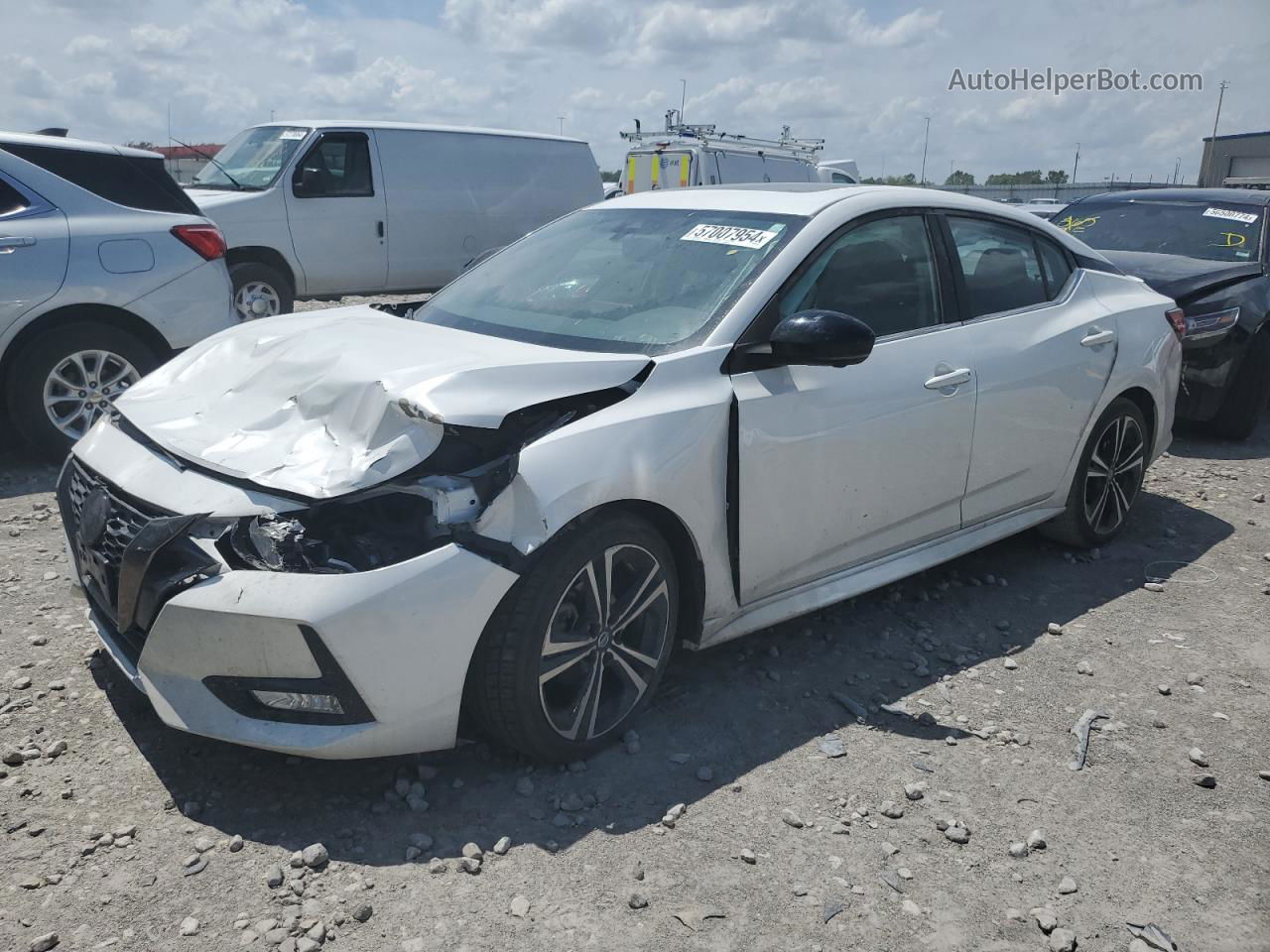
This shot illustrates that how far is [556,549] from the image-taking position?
2984mm

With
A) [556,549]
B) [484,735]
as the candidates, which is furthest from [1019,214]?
[484,735]

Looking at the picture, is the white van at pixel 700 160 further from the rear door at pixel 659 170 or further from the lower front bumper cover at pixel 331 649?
the lower front bumper cover at pixel 331 649

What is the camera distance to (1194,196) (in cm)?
862

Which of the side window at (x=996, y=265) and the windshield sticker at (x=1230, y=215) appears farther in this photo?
the windshield sticker at (x=1230, y=215)

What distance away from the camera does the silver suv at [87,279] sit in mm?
5844

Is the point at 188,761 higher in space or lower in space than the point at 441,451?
lower

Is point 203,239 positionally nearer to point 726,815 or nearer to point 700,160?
point 726,815

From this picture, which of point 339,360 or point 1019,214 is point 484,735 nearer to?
point 339,360

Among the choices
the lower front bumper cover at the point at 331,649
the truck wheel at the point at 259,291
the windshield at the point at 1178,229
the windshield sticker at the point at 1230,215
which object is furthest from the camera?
the truck wheel at the point at 259,291

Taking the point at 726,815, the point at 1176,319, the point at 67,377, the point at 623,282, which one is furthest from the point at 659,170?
the point at 726,815

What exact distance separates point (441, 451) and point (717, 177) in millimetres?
15068

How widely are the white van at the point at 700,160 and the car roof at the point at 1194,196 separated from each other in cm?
817

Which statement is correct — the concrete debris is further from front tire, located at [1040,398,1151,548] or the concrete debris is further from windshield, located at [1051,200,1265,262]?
windshield, located at [1051,200,1265,262]

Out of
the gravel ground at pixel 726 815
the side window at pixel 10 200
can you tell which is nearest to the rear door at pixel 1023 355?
the gravel ground at pixel 726 815
